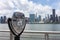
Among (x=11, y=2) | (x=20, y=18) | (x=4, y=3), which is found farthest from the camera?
(x=4, y=3)

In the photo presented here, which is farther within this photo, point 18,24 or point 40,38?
point 40,38

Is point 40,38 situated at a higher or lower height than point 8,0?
lower

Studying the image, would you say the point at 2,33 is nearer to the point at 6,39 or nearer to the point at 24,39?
the point at 6,39

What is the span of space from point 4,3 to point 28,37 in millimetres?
3539

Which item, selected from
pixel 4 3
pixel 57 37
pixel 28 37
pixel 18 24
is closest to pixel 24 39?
pixel 28 37

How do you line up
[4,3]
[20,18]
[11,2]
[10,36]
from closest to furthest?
[20,18]
[10,36]
[11,2]
[4,3]

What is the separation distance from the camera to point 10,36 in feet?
10.0

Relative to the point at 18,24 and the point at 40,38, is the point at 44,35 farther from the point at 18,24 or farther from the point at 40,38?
the point at 18,24

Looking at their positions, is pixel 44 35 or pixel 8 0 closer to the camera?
pixel 44 35

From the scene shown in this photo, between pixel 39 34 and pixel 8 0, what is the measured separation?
3.27m

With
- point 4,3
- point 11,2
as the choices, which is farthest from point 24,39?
point 4,3

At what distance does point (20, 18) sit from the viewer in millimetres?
1769

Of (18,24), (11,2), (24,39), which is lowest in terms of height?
A: (24,39)

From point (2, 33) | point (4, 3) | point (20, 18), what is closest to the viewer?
point (20, 18)
